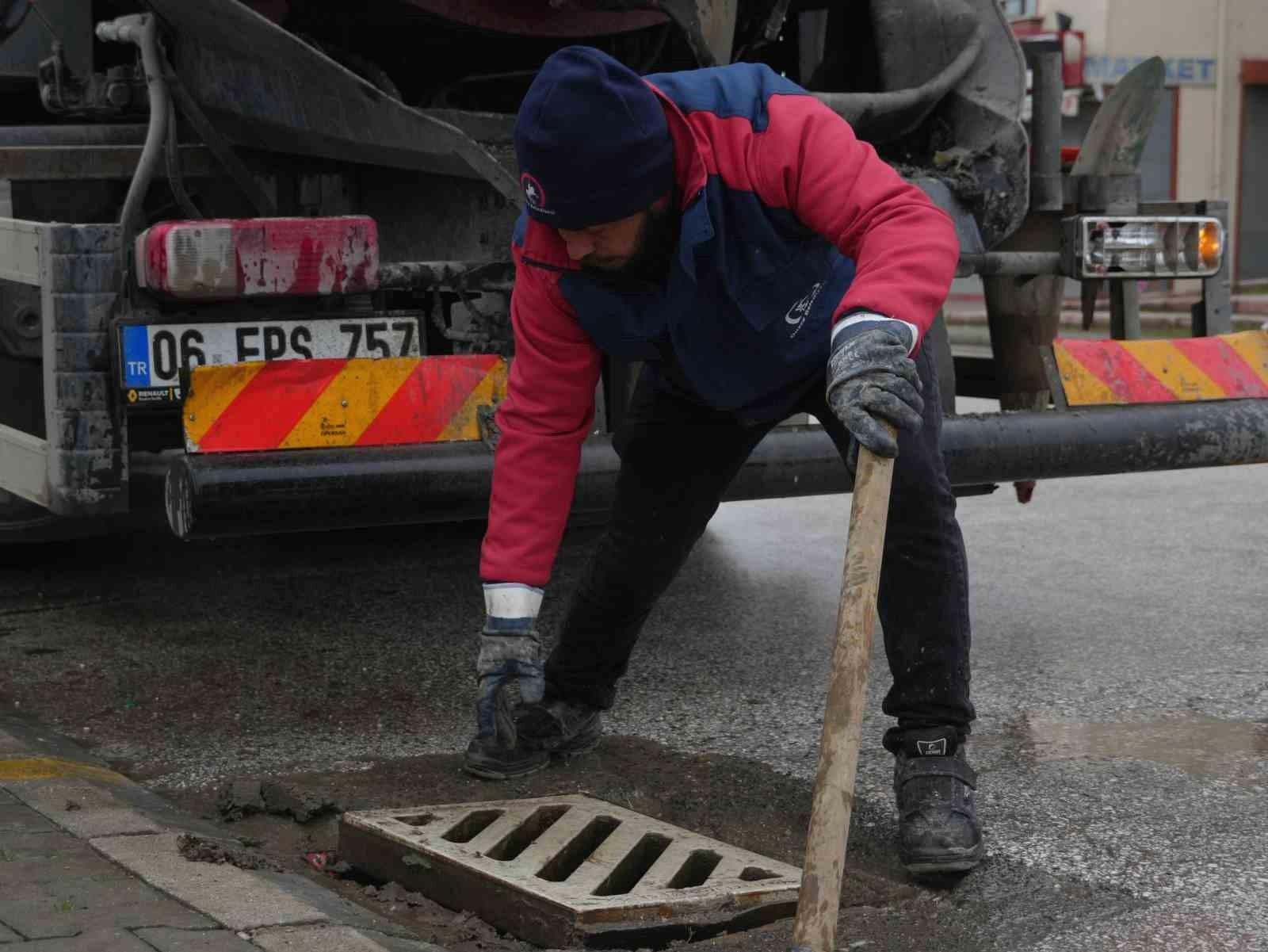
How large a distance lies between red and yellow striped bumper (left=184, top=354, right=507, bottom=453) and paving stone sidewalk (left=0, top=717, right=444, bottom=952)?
774 millimetres

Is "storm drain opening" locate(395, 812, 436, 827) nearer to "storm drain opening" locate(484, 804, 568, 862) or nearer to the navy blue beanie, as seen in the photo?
"storm drain opening" locate(484, 804, 568, 862)

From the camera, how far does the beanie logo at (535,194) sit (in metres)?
2.91

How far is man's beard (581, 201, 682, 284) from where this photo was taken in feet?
9.79

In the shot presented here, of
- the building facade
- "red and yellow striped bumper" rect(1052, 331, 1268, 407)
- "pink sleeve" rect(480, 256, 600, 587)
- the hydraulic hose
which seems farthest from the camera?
the building facade

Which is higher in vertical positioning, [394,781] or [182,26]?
[182,26]

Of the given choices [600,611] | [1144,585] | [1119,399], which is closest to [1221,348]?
[1119,399]

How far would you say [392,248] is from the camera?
473 cm

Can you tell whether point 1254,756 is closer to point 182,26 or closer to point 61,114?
point 182,26

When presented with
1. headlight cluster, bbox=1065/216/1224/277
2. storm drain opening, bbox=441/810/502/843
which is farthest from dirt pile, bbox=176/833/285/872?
headlight cluster, bbox=1065/216/1224/277

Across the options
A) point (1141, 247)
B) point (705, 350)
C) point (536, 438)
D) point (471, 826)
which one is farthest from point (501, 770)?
point (1141, 247)

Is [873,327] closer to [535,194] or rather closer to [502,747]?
[535,194]

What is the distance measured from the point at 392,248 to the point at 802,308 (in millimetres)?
1810

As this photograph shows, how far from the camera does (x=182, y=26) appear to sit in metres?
4.38

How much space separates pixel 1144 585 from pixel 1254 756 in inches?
72.0
